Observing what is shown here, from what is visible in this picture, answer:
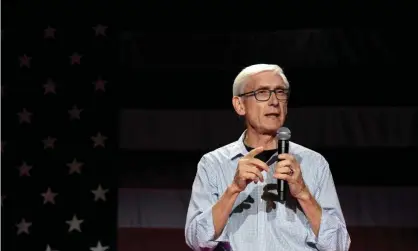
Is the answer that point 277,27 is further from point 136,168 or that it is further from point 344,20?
point 136,168

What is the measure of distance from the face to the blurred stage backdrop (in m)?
1.25

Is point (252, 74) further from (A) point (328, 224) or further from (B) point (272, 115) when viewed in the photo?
(A) point (328, 224)

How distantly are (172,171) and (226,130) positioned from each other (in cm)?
32

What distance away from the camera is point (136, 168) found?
304 cm

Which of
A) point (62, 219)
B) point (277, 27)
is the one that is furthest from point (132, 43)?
point (62, 219)

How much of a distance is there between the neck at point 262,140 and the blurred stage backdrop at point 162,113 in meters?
1.20

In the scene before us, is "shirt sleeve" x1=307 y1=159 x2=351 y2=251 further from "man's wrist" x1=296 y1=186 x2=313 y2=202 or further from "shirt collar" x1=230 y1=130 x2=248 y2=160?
"shirt collar" x1=230 y1=130 x2=248 y2=160

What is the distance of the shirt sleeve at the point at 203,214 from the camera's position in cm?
156

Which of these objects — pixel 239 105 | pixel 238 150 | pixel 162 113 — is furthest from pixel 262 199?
pixel 162 113

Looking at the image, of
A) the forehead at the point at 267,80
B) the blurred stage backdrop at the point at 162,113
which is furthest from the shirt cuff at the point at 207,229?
the blurred stage backdrop at the point at 162,113

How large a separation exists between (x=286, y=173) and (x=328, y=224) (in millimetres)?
185

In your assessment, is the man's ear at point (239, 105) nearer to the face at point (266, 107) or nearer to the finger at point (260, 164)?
the face at point (266, 107)

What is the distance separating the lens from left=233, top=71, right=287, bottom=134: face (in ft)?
5.43

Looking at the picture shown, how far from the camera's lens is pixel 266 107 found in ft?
5.45
